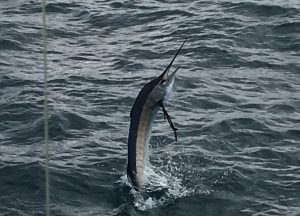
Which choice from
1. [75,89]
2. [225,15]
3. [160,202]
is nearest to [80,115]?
[75,89]

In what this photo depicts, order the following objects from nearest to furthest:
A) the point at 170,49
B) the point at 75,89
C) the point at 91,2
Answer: the point at 75,89 → the point at 170,49 → the point at 91,2

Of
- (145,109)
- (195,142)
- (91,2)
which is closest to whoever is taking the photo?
(145,109)

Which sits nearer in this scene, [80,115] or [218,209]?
[218,209]

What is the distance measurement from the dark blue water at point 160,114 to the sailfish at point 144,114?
4.69 ft

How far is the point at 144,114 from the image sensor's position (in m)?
10.8

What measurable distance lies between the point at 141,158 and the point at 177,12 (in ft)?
40.5

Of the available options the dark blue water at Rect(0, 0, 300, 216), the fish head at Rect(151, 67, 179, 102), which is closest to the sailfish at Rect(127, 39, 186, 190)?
the fish head at Rect(151, 67, 179, 102)

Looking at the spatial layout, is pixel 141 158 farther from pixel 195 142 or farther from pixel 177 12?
pixel 177 12

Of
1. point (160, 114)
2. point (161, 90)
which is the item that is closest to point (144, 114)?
point (161, 90)

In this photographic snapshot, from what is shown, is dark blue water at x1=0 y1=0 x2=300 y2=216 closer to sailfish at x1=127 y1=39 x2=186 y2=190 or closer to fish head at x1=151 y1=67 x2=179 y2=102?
sailfish at x1=127 y1=39 x2=186 y2=190

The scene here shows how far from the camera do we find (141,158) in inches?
435

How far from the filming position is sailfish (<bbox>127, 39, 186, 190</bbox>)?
34.8 ft

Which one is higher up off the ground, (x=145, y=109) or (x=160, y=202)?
(x=145, y=109)

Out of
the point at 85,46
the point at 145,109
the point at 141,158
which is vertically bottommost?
the point at 85,46
